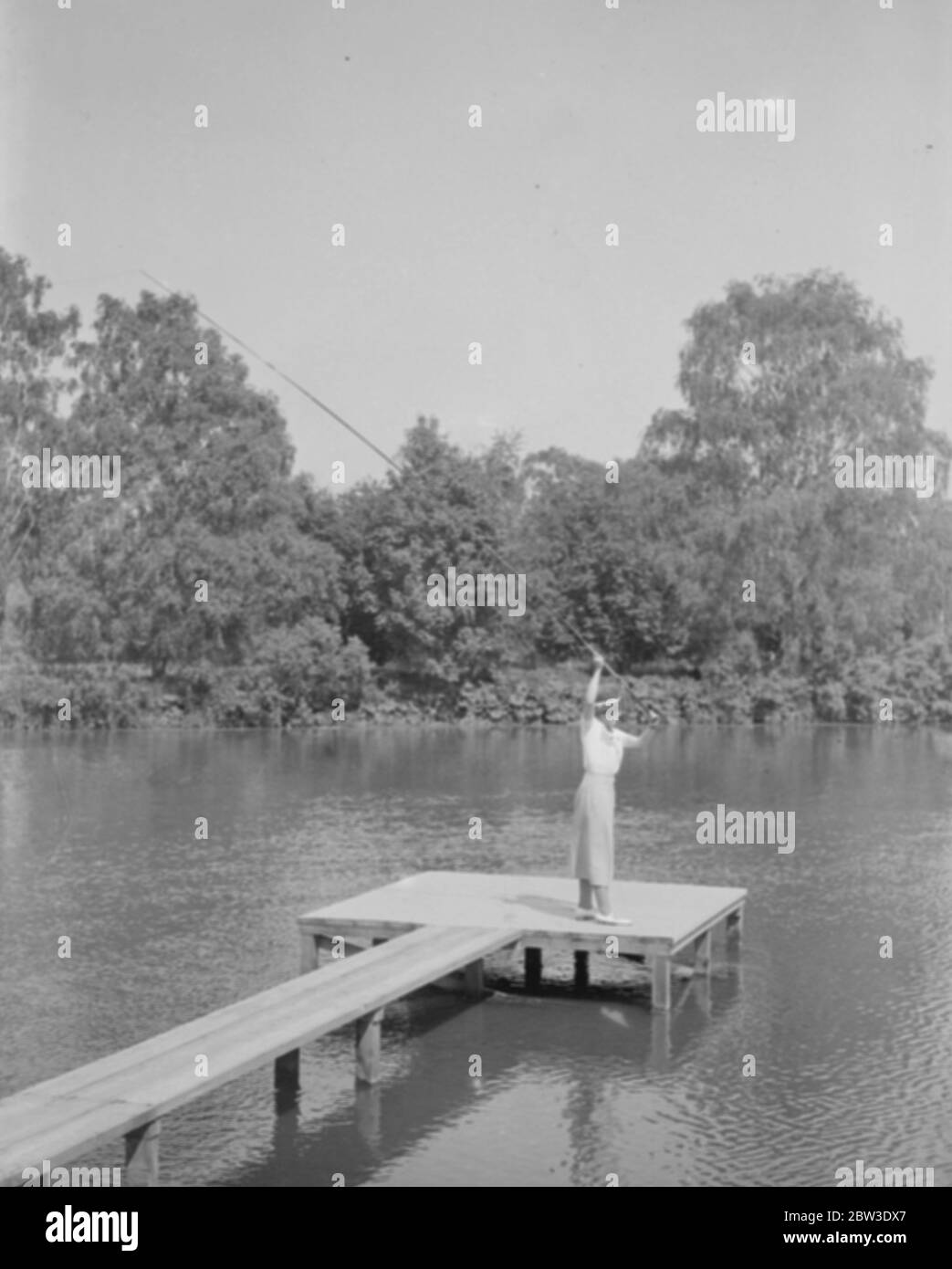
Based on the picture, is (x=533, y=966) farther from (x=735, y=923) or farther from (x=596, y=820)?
(x=735, y=923)

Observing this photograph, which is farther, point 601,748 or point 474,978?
point 474,978

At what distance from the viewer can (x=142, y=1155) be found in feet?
24.9

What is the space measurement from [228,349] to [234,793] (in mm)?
23957

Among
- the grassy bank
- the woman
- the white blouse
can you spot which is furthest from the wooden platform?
the grassy bank

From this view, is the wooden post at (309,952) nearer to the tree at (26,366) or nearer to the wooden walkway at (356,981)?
the wooden walkway at (356,981)

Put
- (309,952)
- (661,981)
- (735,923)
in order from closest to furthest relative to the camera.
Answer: (661,981) < (309,952) < (735,923)

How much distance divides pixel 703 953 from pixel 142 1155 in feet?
19.9

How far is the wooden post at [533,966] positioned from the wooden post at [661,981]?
1.20 meters

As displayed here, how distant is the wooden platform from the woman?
0.19m

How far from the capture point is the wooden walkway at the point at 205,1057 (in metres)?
7.16

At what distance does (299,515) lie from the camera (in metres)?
50.4

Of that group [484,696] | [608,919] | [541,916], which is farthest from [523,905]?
[484,696]

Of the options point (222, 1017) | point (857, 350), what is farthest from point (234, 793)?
point (857, 350)

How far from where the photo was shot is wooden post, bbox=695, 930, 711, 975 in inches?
501
